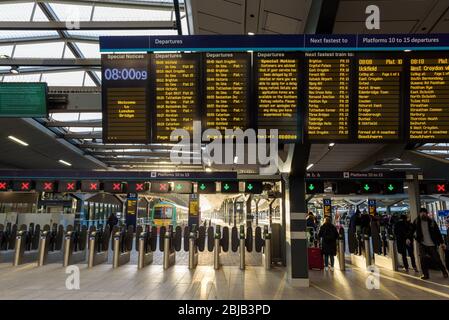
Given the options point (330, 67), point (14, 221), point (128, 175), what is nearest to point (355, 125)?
point (330, 67)

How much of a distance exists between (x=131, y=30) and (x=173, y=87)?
3900 millimetres

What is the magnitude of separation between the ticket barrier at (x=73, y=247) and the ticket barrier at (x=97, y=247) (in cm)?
64

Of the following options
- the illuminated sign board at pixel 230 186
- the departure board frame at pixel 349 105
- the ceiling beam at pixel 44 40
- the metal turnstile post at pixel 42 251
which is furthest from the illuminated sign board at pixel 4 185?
the departure board frame at pixel 349 105

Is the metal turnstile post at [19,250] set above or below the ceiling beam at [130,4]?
below

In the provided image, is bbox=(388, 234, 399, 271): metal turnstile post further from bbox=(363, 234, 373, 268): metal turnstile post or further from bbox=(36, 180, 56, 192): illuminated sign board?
bbox=(36, 180, 56, 192): illuminated sign board

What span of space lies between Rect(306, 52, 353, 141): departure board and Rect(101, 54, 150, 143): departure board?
8.31 ft

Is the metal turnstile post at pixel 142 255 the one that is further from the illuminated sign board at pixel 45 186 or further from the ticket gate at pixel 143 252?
the illuminated sign board at pixel 45 186

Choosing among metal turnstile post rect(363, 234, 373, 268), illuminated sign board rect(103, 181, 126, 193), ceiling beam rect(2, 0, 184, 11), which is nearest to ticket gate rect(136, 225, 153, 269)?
illuminated sign board rect(103, 181, 126, 193)

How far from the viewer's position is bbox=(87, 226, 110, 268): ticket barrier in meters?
10.5

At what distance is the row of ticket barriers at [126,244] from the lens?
10.4 m

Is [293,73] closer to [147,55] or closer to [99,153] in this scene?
[147,55]

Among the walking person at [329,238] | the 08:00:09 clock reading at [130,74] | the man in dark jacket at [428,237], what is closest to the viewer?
the 08:00:09 clock reading at [130,74]

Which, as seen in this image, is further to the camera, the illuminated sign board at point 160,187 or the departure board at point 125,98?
the illuminated sign board at point 160,187
